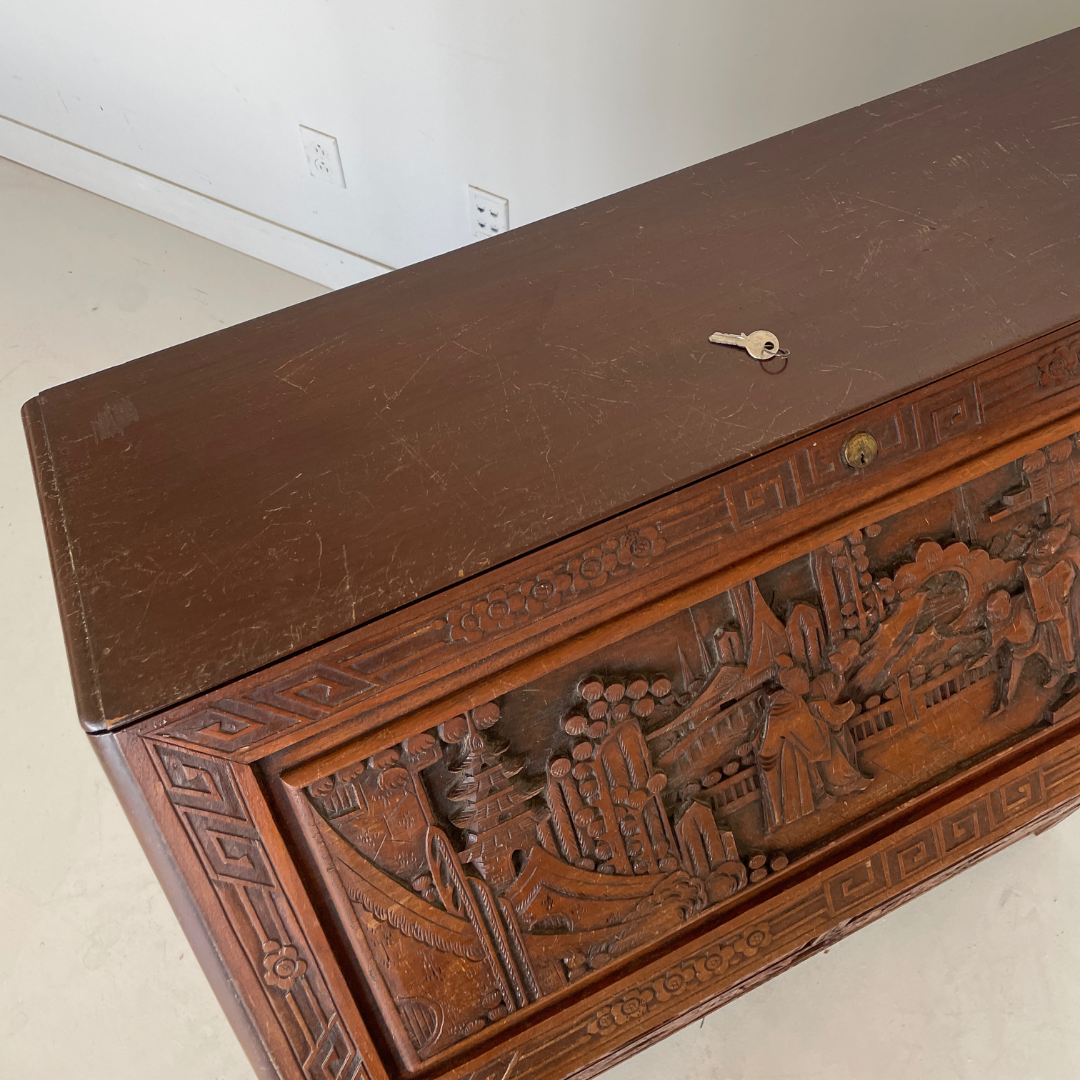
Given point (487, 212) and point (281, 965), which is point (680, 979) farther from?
point (487, 212)

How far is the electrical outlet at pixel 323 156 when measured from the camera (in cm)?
215

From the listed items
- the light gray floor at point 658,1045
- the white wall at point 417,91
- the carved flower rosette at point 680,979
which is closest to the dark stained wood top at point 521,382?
the white wall at point 417,91

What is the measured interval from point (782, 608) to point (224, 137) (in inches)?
68.0

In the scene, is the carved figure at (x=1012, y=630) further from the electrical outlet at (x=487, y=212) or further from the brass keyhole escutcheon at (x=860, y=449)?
the electrical outlet at (x=487, y=212)

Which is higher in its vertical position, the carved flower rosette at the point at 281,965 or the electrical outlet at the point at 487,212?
the electrical outlet at the point at 487,212

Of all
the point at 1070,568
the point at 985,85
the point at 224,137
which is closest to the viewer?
the point at 1070,568

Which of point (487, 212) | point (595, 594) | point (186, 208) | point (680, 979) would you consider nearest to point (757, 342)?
point (595, 594)

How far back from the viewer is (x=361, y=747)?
0.95m

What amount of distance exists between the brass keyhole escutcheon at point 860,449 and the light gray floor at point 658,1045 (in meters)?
0.73

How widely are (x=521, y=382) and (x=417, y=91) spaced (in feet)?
3.62

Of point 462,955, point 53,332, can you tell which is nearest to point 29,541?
point 53,332

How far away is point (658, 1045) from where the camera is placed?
139 centimetres

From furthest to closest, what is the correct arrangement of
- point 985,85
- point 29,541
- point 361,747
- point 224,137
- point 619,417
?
point 224,137
point 29,541
point 985,85
point 619,417
point 361,747

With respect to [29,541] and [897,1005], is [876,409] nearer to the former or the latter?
[897,1005]
